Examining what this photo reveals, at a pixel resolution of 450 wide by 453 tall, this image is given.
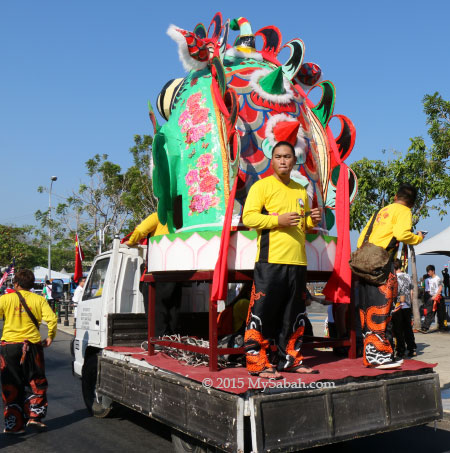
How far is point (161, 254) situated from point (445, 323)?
12.4 metres

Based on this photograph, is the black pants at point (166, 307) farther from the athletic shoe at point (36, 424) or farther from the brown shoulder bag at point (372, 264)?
the brown shoulder bag at point (372, 264)

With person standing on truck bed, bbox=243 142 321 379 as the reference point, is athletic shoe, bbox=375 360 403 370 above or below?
below

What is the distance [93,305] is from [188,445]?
265 cm

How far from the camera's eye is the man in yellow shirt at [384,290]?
4.64 m

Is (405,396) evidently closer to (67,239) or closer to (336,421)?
(336,421)

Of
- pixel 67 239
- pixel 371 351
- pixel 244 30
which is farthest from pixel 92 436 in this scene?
pixel 67 239

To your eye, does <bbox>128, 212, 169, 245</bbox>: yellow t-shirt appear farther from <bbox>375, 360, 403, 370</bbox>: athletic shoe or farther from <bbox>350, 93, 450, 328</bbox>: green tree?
<bbox>350, 93, 450, 328</bbox>: green tree

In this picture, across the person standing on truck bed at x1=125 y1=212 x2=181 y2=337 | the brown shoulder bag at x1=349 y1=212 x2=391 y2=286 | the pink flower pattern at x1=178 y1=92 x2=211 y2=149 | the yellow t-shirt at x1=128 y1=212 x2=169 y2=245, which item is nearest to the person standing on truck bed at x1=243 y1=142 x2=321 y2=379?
the brown shoulder bag at x1=349 y1=212 x2=391 y2=286

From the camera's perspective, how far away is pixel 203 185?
5.11m

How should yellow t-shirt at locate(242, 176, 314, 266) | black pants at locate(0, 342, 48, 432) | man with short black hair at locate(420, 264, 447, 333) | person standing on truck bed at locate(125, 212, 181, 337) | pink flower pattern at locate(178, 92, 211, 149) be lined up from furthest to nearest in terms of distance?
man with short black hair at locate(420, 264, 447, 333), person standing on truck bed at locate(125, 212, 181, 337), black pants at locate(0, 342, 48, 432), pink flower pattern at locate(178, 92, 211, 149), yellow t-shirt at locate(242, 176, 314, 266)

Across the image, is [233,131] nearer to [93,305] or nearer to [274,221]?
[274,221]

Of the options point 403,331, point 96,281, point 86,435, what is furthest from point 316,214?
point 403,331

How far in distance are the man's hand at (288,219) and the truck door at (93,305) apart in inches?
115

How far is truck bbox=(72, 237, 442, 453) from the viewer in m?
3.49
